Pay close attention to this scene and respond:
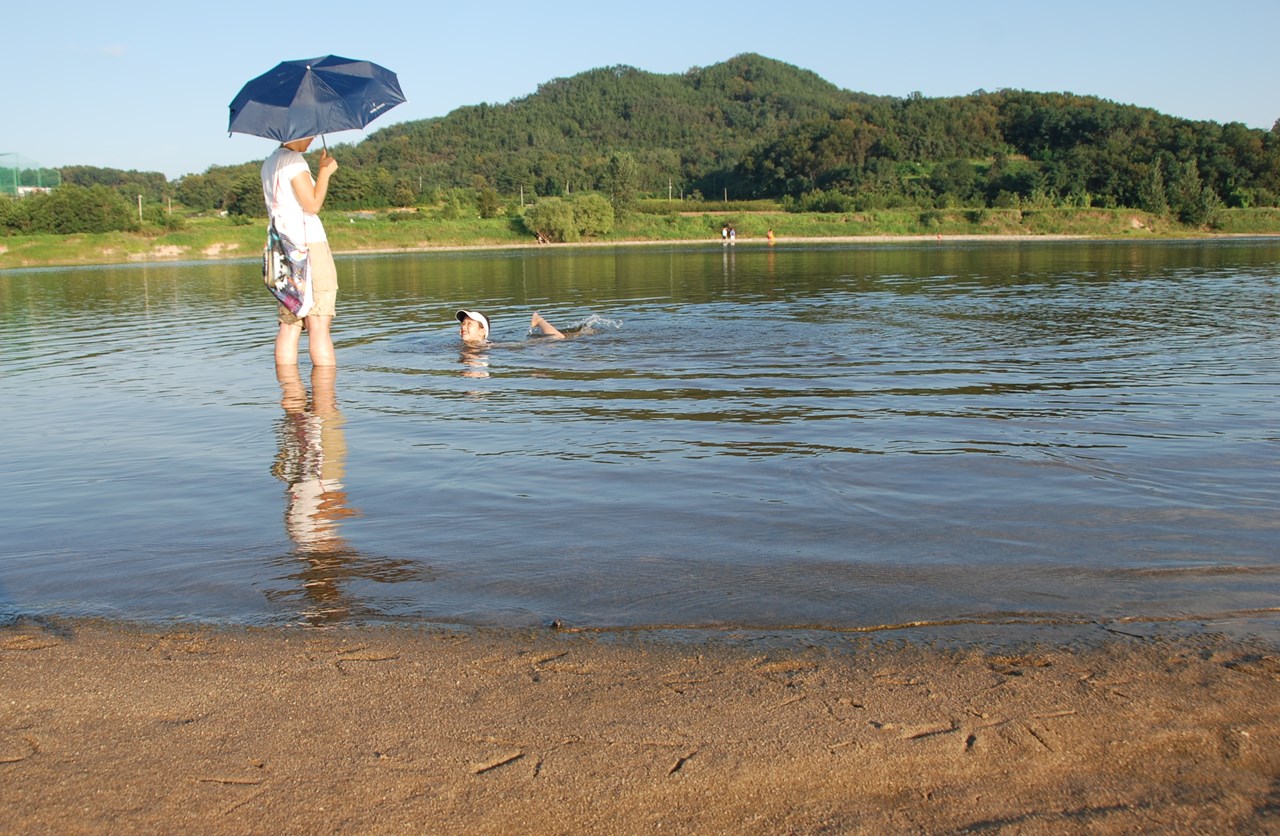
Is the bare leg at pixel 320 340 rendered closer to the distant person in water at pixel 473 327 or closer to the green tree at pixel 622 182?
the distant person in water at pixel 473 327

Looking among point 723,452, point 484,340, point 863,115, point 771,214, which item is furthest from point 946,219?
point 723,452

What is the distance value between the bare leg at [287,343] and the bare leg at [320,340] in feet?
0.49

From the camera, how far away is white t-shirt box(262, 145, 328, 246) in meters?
9.59

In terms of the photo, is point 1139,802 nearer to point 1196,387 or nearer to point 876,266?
point 1196,387

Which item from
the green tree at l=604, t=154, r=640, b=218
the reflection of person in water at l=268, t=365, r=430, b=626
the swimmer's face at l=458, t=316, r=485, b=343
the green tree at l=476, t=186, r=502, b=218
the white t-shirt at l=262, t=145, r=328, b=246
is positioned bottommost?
the reflection of person in water at l=268, t=365, r=430, b=626

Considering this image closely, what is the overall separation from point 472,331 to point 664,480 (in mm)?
8534

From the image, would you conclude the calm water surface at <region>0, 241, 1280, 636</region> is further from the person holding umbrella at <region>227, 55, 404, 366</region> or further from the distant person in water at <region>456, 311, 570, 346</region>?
the person holding umbrella at <region>227, 55, 404, 366</region>

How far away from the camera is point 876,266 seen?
3959cm

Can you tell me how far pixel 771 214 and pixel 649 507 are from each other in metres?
103

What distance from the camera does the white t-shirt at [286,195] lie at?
9594 mm

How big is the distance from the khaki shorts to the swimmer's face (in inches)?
164

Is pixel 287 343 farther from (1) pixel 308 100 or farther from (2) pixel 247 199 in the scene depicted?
(2) pixel 247 199

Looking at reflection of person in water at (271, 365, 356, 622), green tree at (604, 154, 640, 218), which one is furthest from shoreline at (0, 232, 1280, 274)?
reflection of person in water at (271, 365, 356, 622)

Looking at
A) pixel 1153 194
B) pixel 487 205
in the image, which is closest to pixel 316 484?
pixel 487 205
